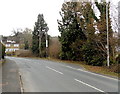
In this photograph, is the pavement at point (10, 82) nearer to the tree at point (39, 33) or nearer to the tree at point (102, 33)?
the tree at point (102, 33)

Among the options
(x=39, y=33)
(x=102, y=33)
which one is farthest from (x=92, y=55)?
(x=39, y=33)

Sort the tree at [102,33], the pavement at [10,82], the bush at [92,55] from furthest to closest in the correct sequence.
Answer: the bush at [92,55] → the tree at [102,33] → the pavement at [10,82]

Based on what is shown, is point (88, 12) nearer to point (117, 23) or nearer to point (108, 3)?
point (108, 3)

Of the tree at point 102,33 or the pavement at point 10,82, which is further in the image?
the tree at point 102,33

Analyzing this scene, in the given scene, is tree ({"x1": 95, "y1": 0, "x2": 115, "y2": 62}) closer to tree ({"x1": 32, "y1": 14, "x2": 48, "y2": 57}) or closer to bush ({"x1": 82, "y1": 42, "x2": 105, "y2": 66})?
bush ({"x1": 82, "y1": 42, "x2": 105, "y2": 66})

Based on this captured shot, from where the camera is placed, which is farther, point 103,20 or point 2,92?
point 103,20

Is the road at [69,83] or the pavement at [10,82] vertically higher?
the pavement at [10,82]

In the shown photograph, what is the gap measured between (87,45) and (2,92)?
24.4 metres

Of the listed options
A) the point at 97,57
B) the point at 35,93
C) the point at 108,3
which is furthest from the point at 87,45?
the point at 35,93

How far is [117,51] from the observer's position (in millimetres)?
28953

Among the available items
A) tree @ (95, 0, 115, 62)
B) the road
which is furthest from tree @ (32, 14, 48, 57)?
the road

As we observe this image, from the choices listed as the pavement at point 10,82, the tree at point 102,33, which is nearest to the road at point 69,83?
the pavement at point 10,82

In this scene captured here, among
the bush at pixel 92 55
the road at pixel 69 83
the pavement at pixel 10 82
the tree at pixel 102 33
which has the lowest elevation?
the road at pixel 69 83

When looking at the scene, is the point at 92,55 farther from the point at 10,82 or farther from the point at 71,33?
the point at 10,82
